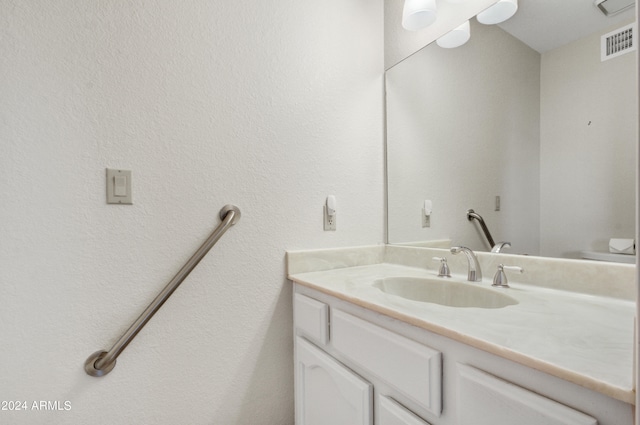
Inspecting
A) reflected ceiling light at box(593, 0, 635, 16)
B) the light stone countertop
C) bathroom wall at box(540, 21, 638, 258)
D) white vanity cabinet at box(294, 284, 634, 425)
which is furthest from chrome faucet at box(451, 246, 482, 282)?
reflected ceiling light at box(593, 0, 635, 16)

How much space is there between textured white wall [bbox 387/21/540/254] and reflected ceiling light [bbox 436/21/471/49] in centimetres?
2

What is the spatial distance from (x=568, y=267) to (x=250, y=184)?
1025mm

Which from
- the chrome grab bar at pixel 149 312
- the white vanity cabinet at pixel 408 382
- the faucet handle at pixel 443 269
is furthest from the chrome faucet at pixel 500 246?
the chrome grab bar at pixel 149 312

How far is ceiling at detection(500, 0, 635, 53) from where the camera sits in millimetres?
804

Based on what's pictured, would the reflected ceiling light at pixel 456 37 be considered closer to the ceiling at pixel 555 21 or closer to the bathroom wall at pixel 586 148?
the ceiling at pixel 555 21

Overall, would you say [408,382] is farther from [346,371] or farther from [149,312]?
[149,312]

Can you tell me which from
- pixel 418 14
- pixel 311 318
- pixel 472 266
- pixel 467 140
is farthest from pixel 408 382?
pixel 418 14

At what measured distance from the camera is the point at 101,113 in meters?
0.85

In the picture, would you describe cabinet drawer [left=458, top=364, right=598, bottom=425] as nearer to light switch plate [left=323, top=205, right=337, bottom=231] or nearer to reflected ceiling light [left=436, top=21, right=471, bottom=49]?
light switch plate [left=323, top=205, right=337, bottom=231]

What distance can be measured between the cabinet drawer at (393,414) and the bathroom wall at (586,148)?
65cm

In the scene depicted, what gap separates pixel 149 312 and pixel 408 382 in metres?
0.74

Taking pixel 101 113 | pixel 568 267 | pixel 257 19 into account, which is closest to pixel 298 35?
pixel 257 19

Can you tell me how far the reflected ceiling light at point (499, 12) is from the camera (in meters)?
0.98

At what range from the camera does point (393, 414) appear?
0.65 metres
